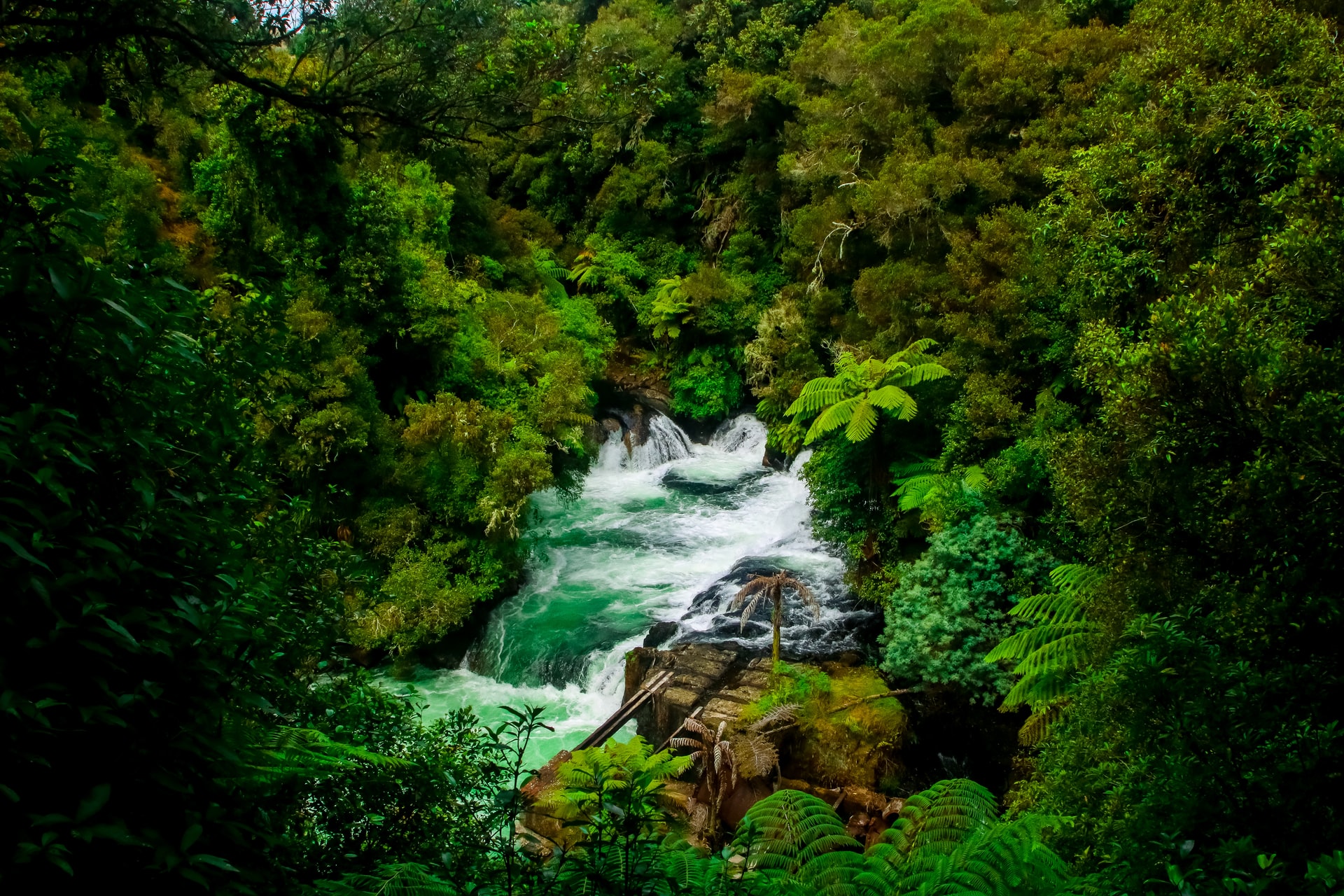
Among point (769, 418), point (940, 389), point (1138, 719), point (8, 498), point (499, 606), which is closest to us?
point (8, 498)

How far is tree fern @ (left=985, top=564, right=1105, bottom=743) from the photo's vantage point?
4.94 metres

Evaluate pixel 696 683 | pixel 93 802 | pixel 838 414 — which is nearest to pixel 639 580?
pixel 696 683

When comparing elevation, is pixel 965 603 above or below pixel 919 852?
below

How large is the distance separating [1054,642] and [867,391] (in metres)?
4.17

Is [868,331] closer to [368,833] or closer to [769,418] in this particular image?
[769,418]

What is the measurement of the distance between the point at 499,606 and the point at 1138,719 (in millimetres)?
9012

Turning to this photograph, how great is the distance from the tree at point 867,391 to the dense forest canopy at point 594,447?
0.07 meters

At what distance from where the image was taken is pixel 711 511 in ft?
43.3

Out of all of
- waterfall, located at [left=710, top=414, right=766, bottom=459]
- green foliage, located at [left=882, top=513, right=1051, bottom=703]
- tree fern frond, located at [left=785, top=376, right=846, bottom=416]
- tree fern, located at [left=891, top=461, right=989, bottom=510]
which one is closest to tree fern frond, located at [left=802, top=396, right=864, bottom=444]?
tree fern frond, located at [left=785, top=376, right=846, bottom=416]

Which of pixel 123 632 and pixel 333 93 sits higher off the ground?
pixel 333 93

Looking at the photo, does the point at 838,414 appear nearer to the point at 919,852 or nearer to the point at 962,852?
the point at 919,852

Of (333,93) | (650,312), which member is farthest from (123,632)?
(650,312)

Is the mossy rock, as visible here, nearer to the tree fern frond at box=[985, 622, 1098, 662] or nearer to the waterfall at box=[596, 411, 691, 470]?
the tree fern frond at box=[985, 622, 1098, 662]

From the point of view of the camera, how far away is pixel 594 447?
44.8 ft
